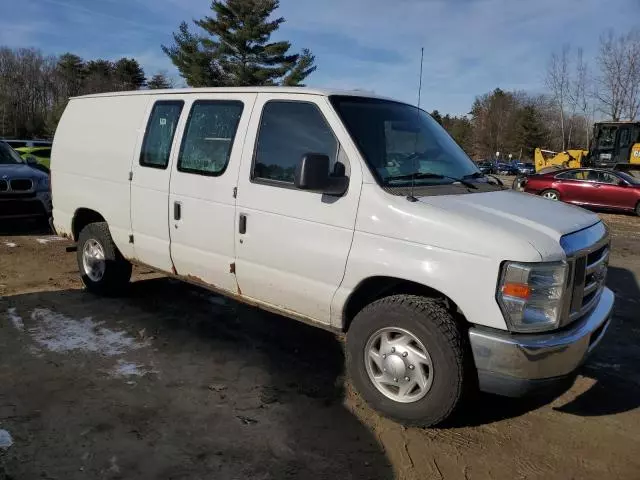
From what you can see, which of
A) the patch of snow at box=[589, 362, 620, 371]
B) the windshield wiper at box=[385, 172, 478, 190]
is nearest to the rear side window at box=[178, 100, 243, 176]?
the windshield wiper at box=[385, 172, 478, 190]

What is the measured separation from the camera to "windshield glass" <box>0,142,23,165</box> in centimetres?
1027

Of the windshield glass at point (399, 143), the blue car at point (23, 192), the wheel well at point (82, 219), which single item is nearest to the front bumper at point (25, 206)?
the blue car at point (23, 192)

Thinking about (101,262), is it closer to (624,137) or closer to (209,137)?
(209,137)

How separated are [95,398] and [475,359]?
8.31ft

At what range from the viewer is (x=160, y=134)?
5.03m

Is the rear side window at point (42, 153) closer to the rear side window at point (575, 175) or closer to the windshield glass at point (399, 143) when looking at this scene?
the windshield glass at point (399, 143)

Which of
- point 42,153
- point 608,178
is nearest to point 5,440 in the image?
point 42,153

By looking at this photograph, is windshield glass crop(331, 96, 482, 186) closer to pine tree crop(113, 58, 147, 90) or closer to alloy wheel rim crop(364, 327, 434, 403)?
alloy wheel rim crop(364, 327, 434, 403)

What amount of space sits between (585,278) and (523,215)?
0.53m

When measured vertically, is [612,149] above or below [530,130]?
below

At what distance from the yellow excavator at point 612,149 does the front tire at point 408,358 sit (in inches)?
907

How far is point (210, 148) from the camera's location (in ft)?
14.9

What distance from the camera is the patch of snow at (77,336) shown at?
4.57 m

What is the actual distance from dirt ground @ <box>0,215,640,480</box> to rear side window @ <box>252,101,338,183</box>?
1582 mm
